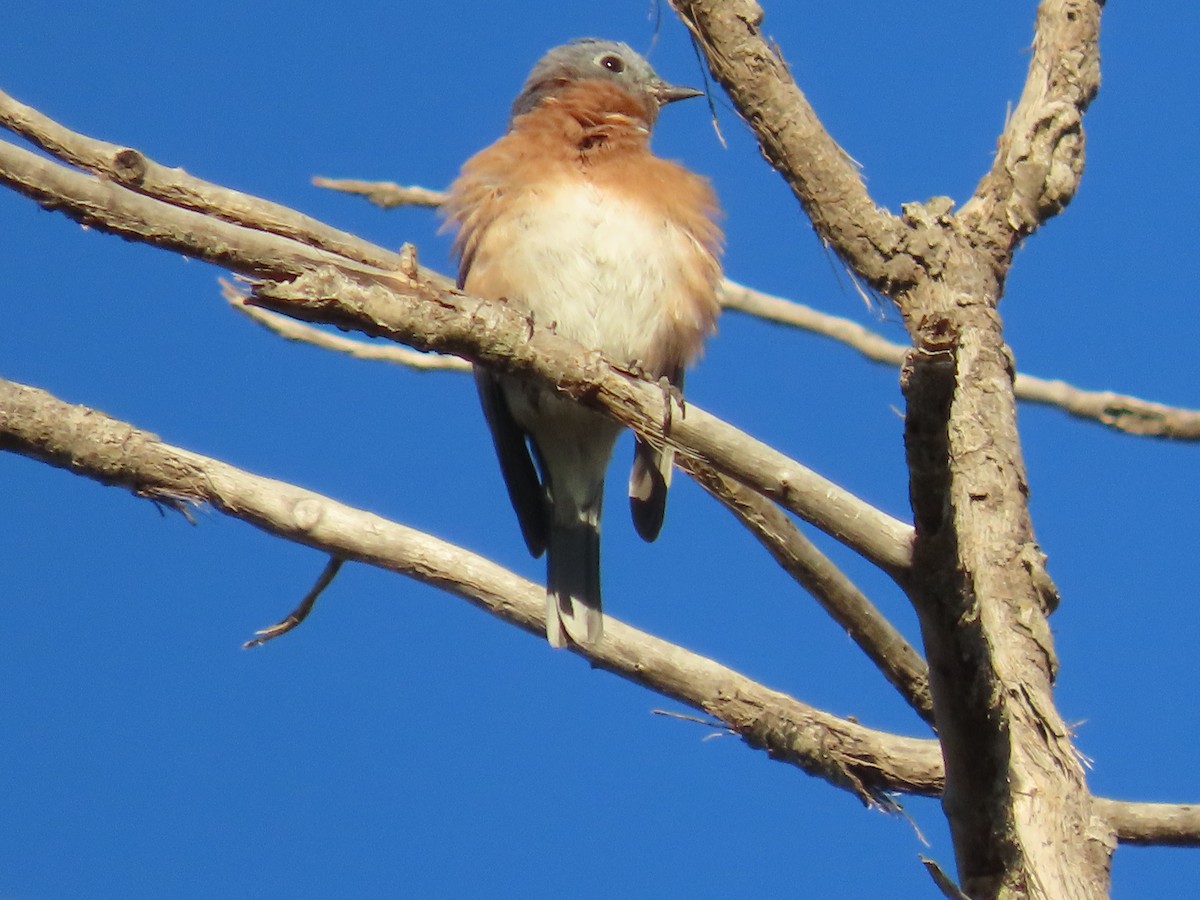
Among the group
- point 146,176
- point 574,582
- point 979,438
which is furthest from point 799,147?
point 146,176

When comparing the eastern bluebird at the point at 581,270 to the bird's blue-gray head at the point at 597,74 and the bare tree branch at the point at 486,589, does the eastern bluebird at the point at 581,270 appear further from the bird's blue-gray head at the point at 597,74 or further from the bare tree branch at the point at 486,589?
the bare tree branch at the point at 486,589

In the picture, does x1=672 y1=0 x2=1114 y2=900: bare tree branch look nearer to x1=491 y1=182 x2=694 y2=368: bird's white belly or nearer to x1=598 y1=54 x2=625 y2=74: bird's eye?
x1=491 y1=182 x2=694 y2=368: bird's white belly

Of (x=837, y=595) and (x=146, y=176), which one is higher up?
(x=146, y=176)

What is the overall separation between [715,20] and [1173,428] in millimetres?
2738

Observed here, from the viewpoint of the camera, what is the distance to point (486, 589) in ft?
14.6

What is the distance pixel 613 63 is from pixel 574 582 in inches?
97.2

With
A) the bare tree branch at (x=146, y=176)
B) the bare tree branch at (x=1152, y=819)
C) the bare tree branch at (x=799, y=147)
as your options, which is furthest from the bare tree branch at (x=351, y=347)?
the bare tree branch at (x=1152, y=819)

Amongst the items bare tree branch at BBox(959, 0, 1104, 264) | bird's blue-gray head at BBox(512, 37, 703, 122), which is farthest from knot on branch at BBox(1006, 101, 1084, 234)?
bird's blue-gray head at BBox(512, 37, 703, 122)

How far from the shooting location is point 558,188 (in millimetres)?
5320

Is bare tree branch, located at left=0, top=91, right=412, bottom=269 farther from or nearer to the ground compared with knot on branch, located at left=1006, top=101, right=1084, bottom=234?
nearer to the ground

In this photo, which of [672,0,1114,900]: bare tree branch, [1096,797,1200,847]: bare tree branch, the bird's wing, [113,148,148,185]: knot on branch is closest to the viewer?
[672,0,1114,900]: bare tree branch

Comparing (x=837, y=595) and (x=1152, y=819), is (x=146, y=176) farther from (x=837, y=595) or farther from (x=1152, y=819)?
(x=1152, y=819)

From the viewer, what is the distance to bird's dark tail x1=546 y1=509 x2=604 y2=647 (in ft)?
15.0

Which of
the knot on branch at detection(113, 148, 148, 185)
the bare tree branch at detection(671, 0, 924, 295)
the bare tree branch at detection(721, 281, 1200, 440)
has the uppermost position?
the bare tree branch at detection(721, 281, 1200, 440)
